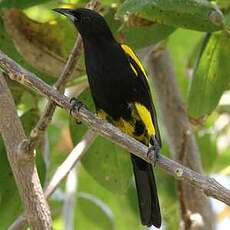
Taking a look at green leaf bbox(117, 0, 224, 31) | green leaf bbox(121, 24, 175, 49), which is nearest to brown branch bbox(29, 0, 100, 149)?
green leaf bbox(117, 0, 224, 31)

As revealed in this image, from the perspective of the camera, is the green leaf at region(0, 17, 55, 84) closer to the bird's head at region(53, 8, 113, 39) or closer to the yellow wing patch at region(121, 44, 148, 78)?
the bird's head at region(53, 8, 113, 39)

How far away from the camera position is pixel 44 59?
138 inches

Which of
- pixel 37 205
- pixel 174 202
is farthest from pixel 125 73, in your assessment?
pixel 37 205

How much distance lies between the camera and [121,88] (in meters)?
3.59

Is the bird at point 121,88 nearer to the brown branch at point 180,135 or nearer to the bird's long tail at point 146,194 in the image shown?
the bird's long tail at point 146,194

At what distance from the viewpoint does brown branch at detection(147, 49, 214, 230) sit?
3.46m

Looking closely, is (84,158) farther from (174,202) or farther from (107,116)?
(174,202)

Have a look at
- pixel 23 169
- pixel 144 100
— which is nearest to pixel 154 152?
pixel 23 169

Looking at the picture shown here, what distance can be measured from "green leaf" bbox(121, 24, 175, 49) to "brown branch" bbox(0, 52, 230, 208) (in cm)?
69

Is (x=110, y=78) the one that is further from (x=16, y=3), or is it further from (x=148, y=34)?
(x=16, y=3)

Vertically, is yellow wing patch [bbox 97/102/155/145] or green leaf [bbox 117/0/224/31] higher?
green leaf [bbox 117/0/224/31]

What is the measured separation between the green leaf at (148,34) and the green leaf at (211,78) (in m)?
0.21

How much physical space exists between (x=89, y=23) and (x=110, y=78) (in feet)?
0.98

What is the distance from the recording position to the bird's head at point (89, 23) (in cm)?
359
